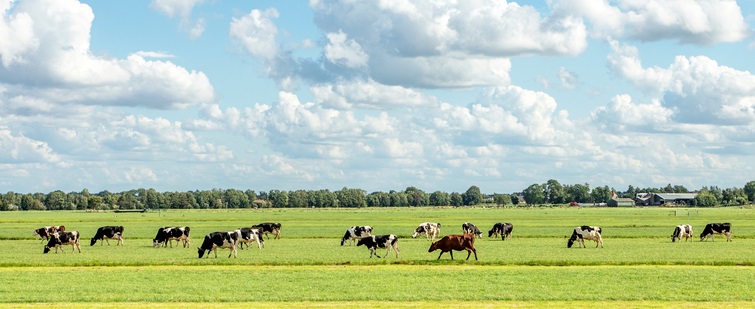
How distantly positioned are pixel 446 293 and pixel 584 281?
6469 mm

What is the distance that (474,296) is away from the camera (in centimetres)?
A: 2600

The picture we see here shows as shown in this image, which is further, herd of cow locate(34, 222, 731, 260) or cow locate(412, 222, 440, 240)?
cow locate(412, 222, 440, 240)

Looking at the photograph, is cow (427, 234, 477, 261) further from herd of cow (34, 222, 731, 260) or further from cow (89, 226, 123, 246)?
cow (89, 226, 123, 246)

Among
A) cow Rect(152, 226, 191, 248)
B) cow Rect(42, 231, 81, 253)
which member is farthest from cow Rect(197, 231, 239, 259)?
cow Rect(42, 231, 81, 253)

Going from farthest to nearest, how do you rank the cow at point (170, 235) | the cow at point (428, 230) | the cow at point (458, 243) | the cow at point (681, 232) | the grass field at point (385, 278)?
the cow at point (428, 230) < the cow at point (681, 232) < the cow at point (170, 235) < the cow at point (458, 243) < the grass field at point (385, 278)

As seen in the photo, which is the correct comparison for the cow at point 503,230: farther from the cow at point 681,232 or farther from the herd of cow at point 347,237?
the cow at point 681,232

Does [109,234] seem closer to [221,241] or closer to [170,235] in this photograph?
[170,235]

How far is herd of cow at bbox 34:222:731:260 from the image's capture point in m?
41.2

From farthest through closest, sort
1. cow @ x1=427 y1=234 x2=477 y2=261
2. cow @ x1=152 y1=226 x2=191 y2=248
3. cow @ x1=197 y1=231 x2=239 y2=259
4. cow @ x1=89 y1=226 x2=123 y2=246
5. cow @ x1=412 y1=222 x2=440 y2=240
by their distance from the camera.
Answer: cow @ x1=412 y1=222 x2=440 y2=240 → cow @ x1=89 y1=226 x2=123 y2=246 → cow @ x1=152 y1=226 x2=191 y2=248 → cow @ x1=197 y1=231 x2=239 y2=259 → cow @ x1=427 y1=234 x2=477 y2=261

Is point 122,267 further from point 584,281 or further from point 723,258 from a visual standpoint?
point 723,258

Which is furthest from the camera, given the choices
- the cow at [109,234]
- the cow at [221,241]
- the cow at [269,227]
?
the cow at [269,227]

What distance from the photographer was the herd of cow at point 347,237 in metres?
41.2

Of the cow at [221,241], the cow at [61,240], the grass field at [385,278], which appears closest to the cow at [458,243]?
the grass field at [385,278]

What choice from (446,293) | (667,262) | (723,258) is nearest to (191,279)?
(446,293)
